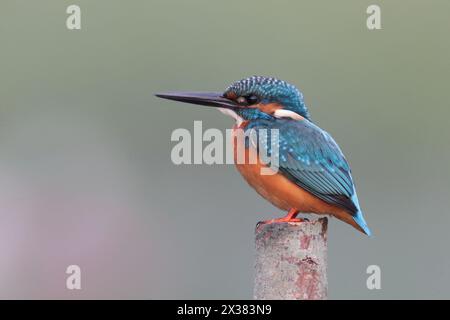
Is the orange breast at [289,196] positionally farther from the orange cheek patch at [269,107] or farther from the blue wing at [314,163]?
the orange cheek patch at [269,107]

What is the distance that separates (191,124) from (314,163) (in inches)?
103

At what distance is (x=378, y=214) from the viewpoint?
19.0 ft

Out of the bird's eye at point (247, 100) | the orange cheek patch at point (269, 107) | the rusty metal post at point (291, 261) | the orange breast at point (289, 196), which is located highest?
the bird's eye at point (247, 100)

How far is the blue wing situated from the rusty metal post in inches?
14.9

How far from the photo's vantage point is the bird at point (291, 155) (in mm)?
3803

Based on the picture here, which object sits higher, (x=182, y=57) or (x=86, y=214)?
(x=182, y=57)

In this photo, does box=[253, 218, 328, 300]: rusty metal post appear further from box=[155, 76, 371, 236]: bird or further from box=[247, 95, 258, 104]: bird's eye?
box=[247, 95, 258, 104]: bird's eye

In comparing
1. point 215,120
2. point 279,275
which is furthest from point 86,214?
point 279,275

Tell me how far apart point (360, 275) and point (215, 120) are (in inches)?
69.5

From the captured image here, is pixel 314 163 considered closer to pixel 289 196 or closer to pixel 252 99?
pixel 289 196

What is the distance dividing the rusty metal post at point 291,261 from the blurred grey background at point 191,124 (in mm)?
1677

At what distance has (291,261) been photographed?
3.25 m

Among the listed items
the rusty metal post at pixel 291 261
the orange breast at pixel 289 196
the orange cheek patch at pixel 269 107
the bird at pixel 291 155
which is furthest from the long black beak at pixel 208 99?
the rusty metal post at pixel 291 261

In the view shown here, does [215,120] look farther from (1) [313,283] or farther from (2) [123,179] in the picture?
(1) [313,283]
